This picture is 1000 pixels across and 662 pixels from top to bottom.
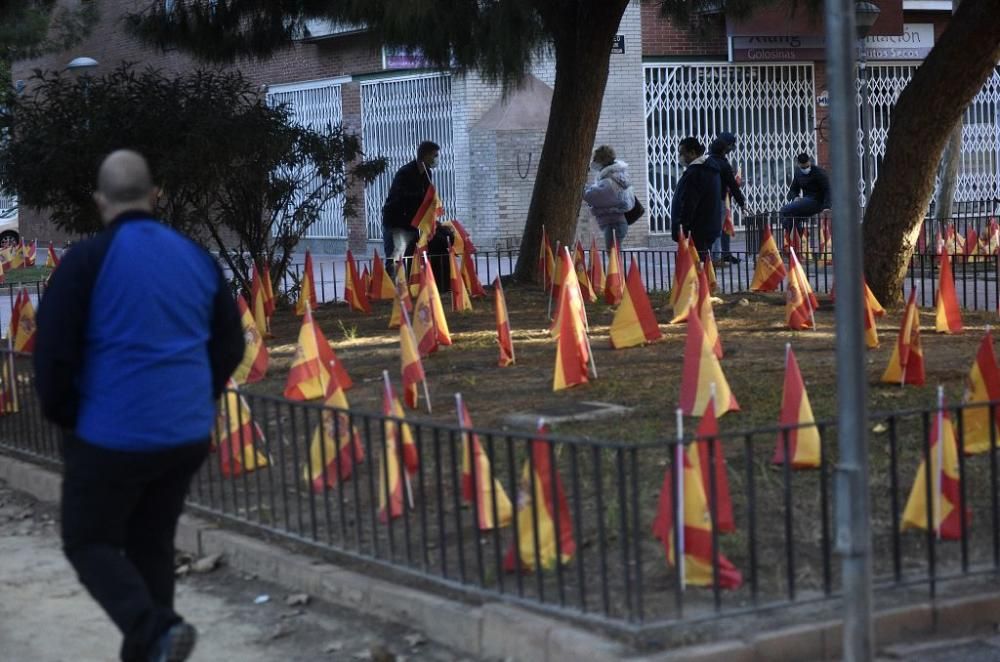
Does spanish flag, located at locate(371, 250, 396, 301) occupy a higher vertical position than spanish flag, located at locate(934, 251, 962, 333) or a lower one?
higher

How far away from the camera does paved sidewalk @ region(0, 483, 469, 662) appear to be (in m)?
5.65

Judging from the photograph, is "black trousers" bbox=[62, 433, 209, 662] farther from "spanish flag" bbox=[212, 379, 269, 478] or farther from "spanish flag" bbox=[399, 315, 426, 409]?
"spanish flag" bbox=[399, 315, 426, 409]

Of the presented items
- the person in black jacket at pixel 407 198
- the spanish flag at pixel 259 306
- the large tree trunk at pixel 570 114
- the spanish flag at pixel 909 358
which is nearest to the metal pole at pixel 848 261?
the spanish flag at pixel 909 358

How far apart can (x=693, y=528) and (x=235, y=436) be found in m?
3.10

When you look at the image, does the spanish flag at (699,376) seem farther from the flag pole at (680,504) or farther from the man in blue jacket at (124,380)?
the man in blue jacket at (124,380)

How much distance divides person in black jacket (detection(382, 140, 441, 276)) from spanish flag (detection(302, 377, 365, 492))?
27.9 ft

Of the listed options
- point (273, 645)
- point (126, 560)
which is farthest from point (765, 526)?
point (126, 560)

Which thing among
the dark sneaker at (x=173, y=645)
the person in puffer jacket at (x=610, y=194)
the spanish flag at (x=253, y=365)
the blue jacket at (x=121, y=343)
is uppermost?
the person in puffer jacket at (x=610, y=194)

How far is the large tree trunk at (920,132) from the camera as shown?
39.8 feet

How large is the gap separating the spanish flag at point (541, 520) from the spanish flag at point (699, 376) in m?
2.28

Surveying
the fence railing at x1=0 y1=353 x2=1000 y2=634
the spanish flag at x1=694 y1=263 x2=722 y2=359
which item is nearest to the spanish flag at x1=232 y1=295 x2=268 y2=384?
the fence railing at x1=0 y1=353 x2=1000 y2=634

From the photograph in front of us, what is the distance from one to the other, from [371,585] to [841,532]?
2.21 metres

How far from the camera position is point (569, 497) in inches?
264

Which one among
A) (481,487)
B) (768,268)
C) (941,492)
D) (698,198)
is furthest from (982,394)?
(698,198)
